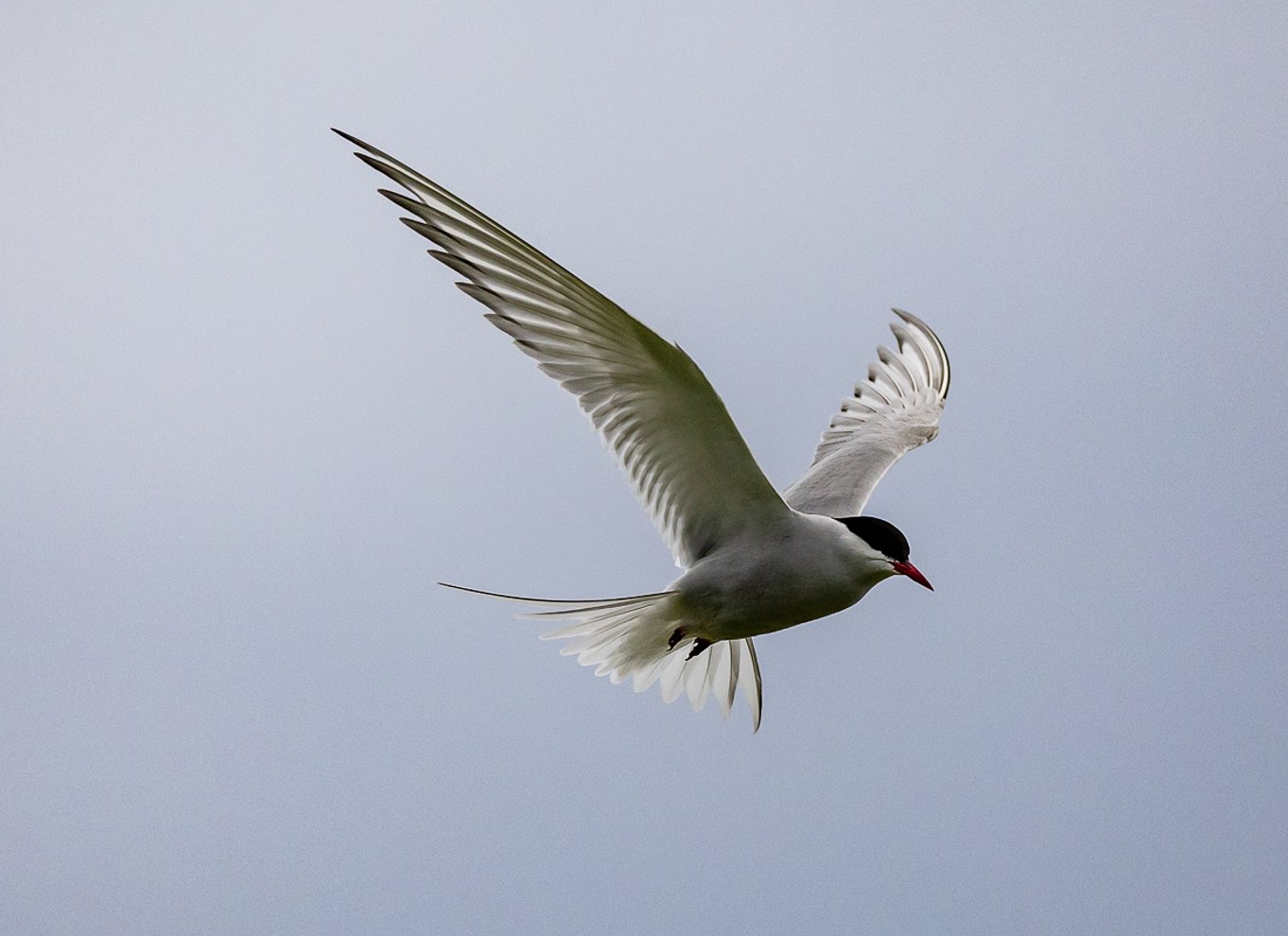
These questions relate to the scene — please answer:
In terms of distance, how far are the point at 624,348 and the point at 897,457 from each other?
285 cm

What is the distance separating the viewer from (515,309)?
5.68 meters

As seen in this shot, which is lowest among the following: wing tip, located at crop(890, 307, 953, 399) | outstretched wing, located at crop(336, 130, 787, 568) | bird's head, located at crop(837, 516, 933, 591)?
bird's head, located at crop(837, 516, 933, 591)

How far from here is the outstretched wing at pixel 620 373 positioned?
5.41 metres

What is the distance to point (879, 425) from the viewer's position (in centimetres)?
865

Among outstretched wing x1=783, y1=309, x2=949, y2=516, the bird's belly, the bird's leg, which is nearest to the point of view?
the bird's belly

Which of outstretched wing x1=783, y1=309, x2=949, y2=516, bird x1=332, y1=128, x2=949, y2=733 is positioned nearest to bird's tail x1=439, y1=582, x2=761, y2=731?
bird x1=332, y1=128, x2=949, y2=733

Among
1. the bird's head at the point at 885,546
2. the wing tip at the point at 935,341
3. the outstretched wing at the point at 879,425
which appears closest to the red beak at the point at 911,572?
the bird's head at the point at 885,546

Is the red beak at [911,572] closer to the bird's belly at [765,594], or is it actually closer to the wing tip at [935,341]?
the bird's belly at [765,594]

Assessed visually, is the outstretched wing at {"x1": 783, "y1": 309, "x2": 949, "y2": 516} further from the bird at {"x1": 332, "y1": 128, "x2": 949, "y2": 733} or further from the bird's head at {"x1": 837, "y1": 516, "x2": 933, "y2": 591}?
the bird's head at {"x1": 837, "y1": 516, "x2": 933, "y2": 591}

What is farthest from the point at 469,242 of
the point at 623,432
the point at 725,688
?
the point at 725,688

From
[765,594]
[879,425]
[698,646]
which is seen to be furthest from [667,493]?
[879,425]

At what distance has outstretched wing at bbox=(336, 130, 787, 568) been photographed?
541 cm

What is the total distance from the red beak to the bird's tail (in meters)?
1.04

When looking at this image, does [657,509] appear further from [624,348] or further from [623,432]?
[624,348]
